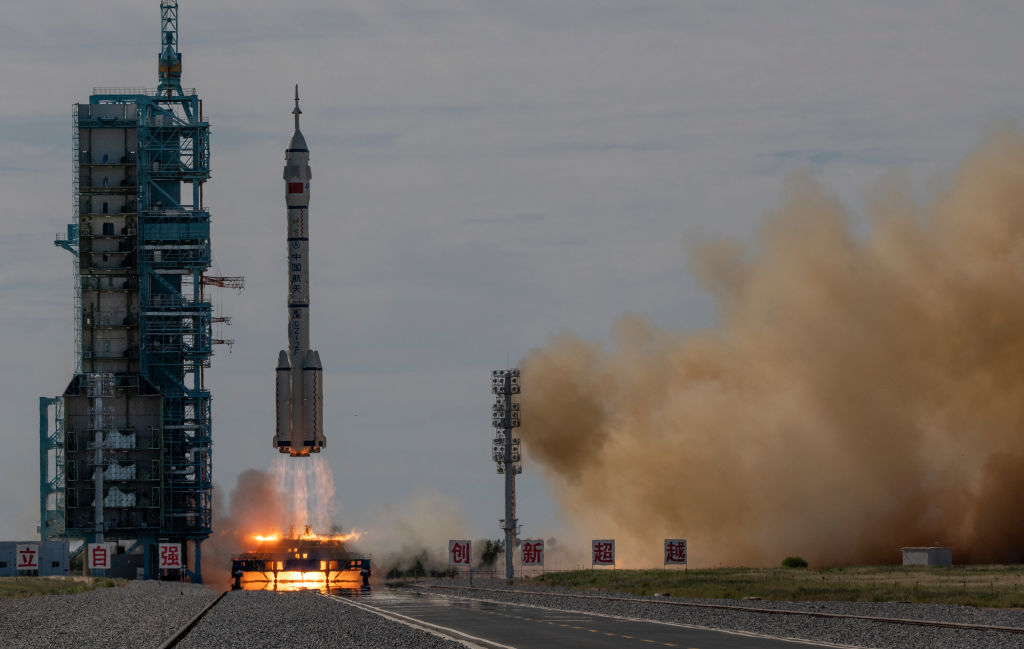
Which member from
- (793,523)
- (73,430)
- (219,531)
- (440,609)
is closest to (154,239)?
(73,430)

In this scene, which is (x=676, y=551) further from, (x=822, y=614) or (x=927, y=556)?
(x=822, y=614)

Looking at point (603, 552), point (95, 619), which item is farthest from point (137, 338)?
point (95, 619)

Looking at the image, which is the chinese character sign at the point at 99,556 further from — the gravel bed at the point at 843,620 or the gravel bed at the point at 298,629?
the gravel bed at the point at 843,620

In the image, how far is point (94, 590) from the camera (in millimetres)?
80250

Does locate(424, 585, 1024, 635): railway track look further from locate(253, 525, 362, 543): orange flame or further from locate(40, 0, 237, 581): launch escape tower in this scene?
locate(40, 0, 237, 581): launch escape tower

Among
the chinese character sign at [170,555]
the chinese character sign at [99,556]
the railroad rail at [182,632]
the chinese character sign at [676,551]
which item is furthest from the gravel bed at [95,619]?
the chinese character sign at [676,551]

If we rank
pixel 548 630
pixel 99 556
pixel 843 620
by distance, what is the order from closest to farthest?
pixel 548 630
pixel 843 620
pixel 99 556

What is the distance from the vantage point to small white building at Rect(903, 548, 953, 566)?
268 ft

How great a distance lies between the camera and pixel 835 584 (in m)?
65.9

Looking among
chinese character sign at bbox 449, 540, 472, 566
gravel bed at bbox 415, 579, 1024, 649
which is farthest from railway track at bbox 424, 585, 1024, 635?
chinese character sign at bbox 449, 540, 472, 566

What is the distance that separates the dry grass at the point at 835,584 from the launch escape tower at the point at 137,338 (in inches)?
1317

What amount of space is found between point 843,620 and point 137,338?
260 ft

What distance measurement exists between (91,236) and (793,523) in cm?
5307

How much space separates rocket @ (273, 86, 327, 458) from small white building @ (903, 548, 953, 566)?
31.7 m
